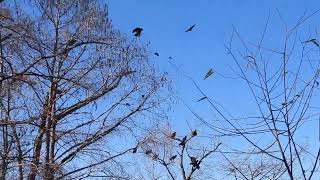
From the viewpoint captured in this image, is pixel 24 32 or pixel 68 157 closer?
pixel 24 32

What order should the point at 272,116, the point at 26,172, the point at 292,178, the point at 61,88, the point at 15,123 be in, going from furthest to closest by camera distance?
the point at 61,88 → the point at 26,172 → the point at 15,123 → the point at 272,116 → the point at 292,178

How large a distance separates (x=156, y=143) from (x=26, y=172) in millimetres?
5219

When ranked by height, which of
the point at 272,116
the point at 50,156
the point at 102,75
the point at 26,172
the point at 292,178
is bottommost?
the point at 292,178

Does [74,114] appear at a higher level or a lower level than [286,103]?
higher

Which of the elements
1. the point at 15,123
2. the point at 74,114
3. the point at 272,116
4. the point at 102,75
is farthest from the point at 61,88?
the point at 272,116

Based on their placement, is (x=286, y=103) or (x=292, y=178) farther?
(x=286, y=103)

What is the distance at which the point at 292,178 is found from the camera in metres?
4.35

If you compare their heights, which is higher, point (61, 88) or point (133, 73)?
point (133, 73)

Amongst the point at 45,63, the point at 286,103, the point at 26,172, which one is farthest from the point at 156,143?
the point at 286,103

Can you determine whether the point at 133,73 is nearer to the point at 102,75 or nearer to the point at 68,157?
the point at 102,75

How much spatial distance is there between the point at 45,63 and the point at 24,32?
4.26 metres

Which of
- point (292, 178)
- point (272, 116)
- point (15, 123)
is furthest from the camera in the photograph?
point (15, 123)

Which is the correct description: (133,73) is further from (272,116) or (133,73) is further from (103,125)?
(272,116)

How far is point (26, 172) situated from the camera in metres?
9.23
